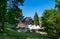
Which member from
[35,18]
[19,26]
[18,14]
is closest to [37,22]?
[35,18]

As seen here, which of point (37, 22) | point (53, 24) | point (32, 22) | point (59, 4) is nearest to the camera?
point (59, 4)

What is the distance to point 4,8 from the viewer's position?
41125 mm

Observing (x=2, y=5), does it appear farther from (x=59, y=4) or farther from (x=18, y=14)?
(x=59, y=4)

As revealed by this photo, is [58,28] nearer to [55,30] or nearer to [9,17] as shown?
[55,30]

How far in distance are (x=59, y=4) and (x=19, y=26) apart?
184ft

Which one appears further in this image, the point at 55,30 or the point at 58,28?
the point at 55,30

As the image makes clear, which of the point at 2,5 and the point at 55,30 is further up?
the point at 2,5

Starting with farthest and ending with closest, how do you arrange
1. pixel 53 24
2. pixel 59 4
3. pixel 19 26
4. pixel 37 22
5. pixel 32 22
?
pixel 32 22
pixel 37 22
pixel 19 26
pixel 53 24
pixel 59 4

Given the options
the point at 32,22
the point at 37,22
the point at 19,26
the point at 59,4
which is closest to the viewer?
the point at 59,4

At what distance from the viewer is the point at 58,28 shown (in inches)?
1594

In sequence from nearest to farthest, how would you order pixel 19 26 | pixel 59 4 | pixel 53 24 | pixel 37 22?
pixel 59 4 < pixel 53 24 < pixel 19 26 < pixel 37 22

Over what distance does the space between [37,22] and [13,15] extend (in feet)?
236

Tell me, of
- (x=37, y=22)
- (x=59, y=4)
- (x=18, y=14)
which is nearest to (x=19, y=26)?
(x=37, y=22)

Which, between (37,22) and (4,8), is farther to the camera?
(37,22)
